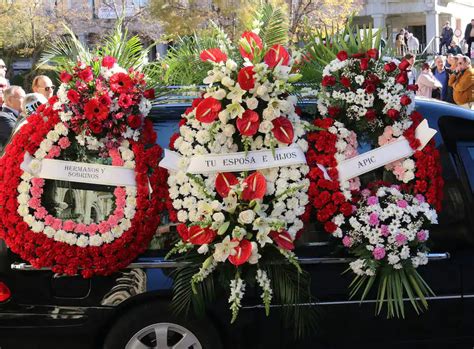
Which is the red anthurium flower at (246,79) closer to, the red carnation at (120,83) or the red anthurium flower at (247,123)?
the red anthurium flower at (247,123)

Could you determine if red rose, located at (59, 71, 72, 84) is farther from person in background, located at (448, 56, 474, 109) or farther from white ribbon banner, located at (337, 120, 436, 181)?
person in background, located at (448, 56, 474, 109)

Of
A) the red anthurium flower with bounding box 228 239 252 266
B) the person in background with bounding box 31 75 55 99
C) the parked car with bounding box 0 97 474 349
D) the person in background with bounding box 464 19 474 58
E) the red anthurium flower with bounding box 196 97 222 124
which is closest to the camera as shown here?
the red anthurium flower with bounding box 228 239 252 266

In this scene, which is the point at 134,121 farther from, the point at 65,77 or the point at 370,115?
the point at 370,115

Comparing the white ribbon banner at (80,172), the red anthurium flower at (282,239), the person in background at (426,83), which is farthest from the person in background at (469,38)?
the white ribbon banner at (80,172)

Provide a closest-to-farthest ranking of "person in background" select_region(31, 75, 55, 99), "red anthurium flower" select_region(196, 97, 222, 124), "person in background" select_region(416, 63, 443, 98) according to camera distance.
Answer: "red anthurium flower" select_region(196, 97, 222, 124) < "person in background" select_region(31, 75, 55, 99) < "person in background" select_region(416, 63, 443, 98)

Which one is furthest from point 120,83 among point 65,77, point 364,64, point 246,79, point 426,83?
point 426,83

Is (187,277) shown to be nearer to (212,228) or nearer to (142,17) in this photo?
(212,228)

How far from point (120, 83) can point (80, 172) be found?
540mm

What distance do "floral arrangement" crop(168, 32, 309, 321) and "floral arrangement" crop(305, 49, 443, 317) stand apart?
0.54 ft

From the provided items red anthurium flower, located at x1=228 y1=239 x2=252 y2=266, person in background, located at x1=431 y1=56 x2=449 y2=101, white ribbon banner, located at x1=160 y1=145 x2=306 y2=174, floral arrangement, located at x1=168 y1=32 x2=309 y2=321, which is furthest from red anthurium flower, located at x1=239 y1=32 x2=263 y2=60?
person in background, located at x1=431 y1=56 x2=449 y2=101

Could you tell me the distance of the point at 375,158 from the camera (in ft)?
13.7

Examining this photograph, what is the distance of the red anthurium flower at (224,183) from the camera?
402 centimetres

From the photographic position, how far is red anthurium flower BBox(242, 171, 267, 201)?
3.98 m

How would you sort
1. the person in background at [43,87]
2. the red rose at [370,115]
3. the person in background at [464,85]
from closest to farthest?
the red rose at [370,115] → the person in background at [43,87] → the person in background at [464,85]
